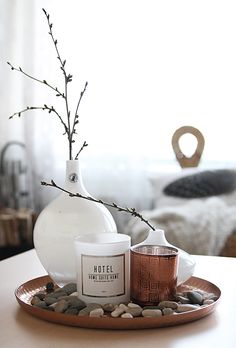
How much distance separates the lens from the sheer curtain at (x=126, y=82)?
2.97 metres

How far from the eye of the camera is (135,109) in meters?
3.12

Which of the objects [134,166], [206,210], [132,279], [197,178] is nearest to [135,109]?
[134,166]

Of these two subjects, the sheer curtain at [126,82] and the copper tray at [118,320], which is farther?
the sheer curtain at [126,82]

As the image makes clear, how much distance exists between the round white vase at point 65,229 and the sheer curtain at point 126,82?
204 cm

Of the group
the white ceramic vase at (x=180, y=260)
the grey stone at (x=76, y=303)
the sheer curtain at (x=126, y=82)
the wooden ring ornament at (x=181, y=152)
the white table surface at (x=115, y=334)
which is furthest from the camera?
the sheer curtain at (x=126, y=82)

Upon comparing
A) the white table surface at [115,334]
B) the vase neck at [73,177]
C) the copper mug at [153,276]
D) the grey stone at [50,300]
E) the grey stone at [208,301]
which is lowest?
the white table surface at [115,334]

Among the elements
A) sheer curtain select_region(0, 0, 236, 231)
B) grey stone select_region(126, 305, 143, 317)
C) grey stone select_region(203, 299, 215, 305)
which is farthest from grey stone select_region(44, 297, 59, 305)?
sheer curtain select_region(0, 0, 236, 231)

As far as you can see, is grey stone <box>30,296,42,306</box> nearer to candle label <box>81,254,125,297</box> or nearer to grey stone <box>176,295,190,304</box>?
candle label <box>81,254,125,297</box>

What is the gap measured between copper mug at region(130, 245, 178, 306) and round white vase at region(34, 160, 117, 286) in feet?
0.45

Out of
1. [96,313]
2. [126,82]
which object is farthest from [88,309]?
[126,82]

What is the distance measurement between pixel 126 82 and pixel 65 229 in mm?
2231

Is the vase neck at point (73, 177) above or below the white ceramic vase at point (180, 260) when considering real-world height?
above

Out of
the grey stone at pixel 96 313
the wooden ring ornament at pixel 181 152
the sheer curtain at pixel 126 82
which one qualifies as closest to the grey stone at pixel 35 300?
the grey stone at pixel 96 313

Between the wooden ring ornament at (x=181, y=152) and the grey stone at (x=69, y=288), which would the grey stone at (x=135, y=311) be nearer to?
the grey stone at (x=69, y=288)
